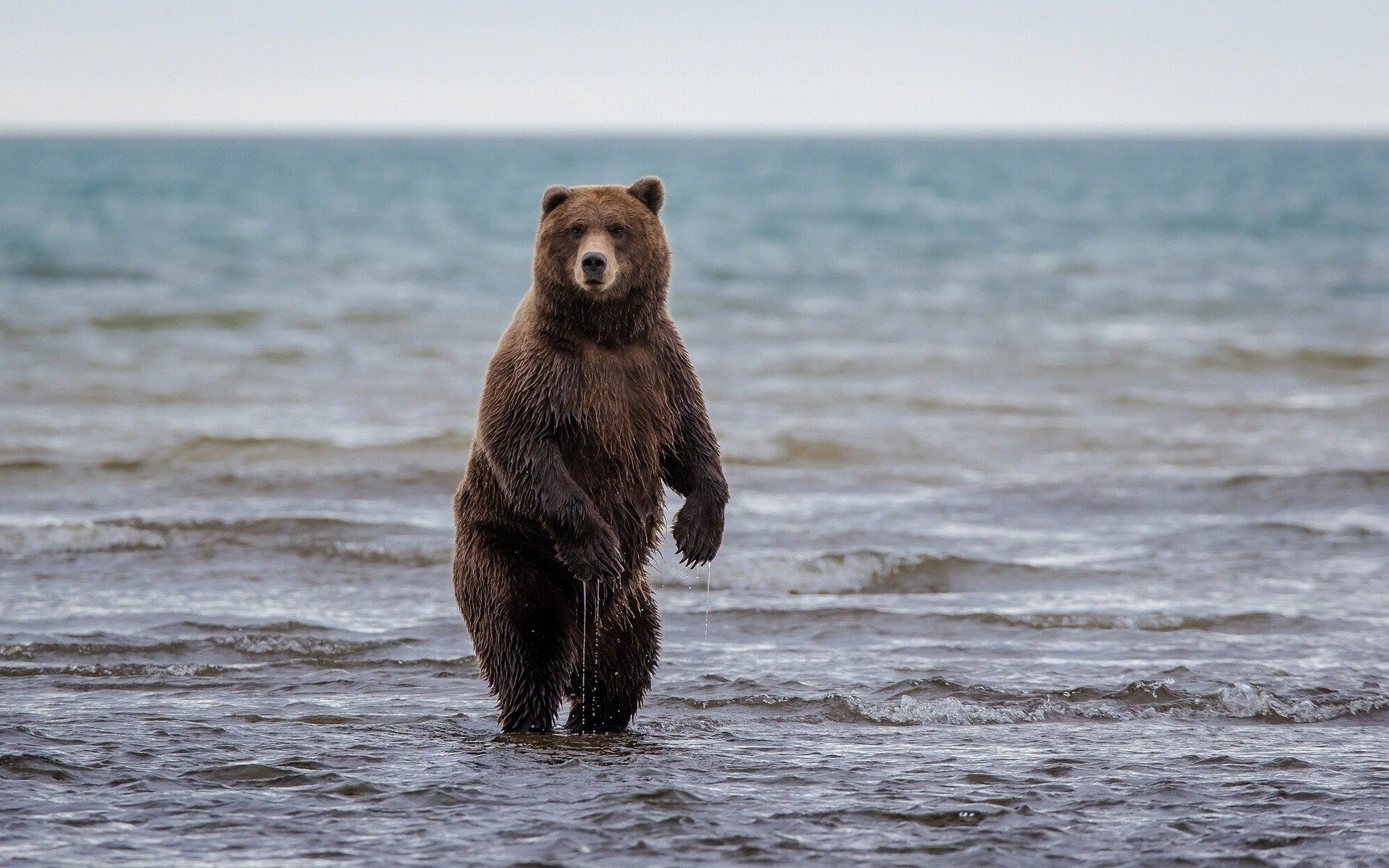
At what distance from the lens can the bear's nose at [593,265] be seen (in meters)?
5.28

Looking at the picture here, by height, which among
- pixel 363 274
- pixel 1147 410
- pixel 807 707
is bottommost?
pixel 807 707

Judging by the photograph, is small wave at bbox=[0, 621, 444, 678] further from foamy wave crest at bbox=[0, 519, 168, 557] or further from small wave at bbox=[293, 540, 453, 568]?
foamy wave crest at bbox=[0, 519, 168, 557]

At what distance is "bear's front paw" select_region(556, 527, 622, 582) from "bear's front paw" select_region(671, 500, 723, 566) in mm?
305

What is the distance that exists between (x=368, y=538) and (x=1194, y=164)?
106610 millimetres

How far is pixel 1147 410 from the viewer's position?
50.0 ft

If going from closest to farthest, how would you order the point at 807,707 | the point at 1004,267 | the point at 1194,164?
the point at 807,707
the point at 1004,267
the point at 1194,164

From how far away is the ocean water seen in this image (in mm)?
4621

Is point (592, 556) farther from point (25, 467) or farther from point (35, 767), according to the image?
point (25, 467)

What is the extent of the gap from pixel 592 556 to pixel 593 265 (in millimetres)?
974

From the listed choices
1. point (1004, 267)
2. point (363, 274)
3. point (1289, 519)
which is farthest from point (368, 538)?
point (1004, 267)

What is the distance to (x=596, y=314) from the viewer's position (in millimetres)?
5605

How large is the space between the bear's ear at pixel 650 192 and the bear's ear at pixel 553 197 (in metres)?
0.25

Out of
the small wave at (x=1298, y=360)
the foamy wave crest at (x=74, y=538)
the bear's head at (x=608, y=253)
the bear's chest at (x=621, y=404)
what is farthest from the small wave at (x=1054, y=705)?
the small wave at (x=1298, y=360)

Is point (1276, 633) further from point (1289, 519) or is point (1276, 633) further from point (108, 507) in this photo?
point (108, 507)
